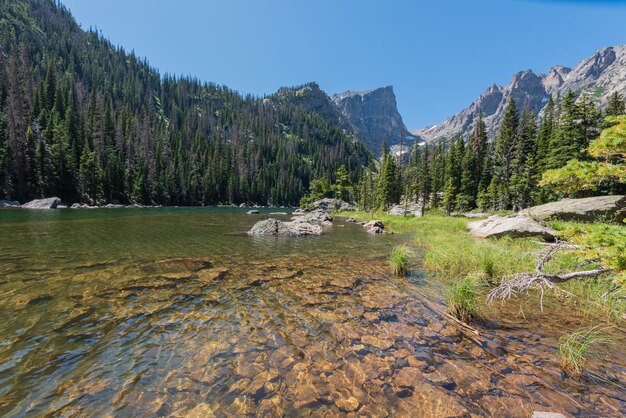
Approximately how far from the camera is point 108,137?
3568 inches

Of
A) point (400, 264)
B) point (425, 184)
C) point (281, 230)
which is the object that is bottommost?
point (400, 264)

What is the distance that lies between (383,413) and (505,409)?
1.92 m

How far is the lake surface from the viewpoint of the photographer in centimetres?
432

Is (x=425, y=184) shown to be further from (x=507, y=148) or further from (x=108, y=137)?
(x=108, y=137)

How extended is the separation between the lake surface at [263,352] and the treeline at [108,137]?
77.7 m

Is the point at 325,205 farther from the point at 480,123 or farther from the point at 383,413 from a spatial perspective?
the point at 383,413

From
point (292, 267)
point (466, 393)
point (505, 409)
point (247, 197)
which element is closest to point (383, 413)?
point (466, 393)

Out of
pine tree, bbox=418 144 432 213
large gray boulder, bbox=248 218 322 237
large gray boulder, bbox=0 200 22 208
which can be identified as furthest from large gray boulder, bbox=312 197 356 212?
large gray boulder, bbox=0 200 22 208

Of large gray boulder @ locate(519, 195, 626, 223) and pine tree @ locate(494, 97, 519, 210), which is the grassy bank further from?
pine tree @ locate(494, 97, 519, 210)

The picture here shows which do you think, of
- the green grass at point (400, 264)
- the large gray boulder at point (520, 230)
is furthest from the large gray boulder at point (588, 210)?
the green grass at point (400, 264)

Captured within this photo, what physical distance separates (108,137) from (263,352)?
11136cm

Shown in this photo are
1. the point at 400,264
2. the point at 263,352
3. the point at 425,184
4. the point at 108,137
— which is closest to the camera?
the point at 263,352

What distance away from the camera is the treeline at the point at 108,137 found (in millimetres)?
69000

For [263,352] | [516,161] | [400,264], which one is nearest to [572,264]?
[400,264]
